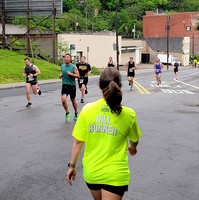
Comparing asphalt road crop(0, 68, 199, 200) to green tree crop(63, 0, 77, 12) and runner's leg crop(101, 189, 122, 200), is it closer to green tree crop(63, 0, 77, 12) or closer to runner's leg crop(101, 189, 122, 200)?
runner's leg crop(101, 189, 122, 200)

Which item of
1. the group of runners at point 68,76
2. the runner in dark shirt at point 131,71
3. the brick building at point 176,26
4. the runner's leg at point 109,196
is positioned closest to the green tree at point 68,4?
the brick building at point 176,26

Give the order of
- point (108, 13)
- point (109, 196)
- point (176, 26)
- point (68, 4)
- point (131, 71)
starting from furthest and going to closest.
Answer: point (108, 13) < point (176, 26) < point (68, 4) < point (131, 71) < point (109, 196)

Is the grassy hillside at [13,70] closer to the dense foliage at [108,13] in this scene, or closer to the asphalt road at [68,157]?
the asphalt road at [68,157]

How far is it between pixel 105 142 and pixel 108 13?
109 meters

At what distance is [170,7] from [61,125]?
129593 millimetres

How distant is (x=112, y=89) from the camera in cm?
332

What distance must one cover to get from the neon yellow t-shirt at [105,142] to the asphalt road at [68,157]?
1.87 metres

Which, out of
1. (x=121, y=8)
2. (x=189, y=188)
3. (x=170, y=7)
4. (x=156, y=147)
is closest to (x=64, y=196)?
(x=189, y=188)

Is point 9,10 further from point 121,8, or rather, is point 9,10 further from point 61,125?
point 121,8

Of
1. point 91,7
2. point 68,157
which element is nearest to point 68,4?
point 91,7

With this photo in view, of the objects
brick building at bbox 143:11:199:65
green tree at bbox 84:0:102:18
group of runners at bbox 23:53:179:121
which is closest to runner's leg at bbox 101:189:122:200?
group of runners at bbox 23:53:179:121

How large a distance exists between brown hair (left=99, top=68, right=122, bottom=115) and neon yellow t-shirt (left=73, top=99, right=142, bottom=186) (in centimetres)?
6

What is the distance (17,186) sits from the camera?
5.48 meters

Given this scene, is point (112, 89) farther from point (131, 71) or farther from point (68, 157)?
point (131, 71)
